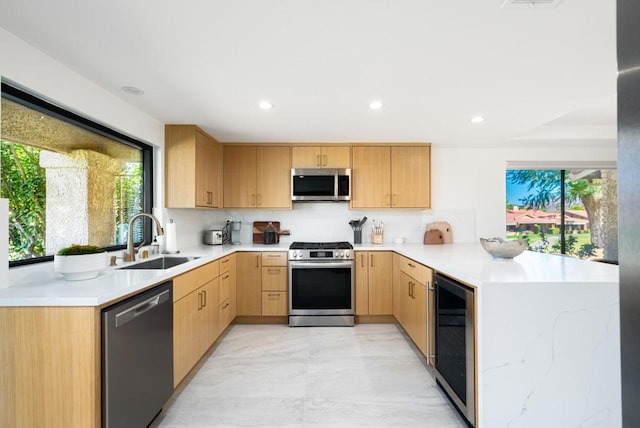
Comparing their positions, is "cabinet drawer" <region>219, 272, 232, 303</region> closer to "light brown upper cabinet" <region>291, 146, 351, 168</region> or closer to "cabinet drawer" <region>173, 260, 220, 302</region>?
"cabinet drawer" <region>173, 260, 220, 302</region>

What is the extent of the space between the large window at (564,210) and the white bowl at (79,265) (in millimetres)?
4598

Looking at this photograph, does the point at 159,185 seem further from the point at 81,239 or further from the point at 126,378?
the point at 126,378

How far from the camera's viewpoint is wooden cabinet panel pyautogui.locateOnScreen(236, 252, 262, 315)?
353 cm

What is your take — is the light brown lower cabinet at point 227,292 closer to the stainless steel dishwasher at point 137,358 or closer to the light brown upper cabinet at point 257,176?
the light brown upper cabinet at point 257,176

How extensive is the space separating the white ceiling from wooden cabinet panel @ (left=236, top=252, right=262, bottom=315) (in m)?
1.55

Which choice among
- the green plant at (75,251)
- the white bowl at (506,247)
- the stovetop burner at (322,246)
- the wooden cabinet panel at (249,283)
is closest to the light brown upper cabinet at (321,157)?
the stovetop burner at (322,246)

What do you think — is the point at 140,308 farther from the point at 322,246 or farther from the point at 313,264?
the point at 322,246

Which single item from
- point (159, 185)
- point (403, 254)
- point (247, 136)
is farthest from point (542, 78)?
point (159, 185)

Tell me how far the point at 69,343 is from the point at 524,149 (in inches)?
192

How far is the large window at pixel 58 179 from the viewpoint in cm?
170

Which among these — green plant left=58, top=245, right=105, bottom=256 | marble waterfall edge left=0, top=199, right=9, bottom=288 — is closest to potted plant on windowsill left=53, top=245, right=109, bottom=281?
green plant left=58, top=245, right=105, bottom=256

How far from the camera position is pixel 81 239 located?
7.07 ft

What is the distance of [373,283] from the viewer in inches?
140

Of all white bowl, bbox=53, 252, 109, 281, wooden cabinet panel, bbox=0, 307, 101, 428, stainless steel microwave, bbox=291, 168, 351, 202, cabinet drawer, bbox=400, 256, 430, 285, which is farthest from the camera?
stainless steel microwave, bbox=291, 168, 351, 202
